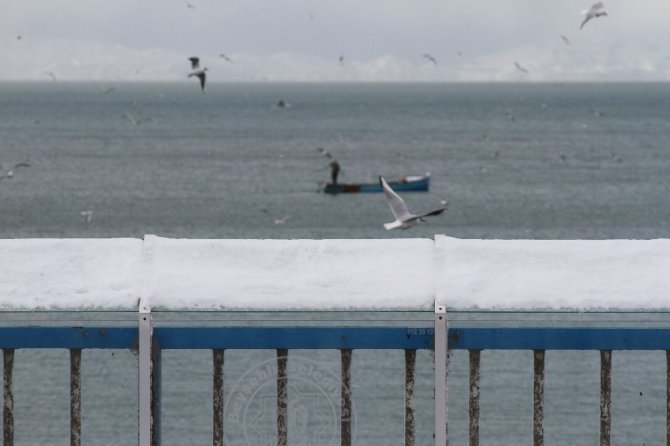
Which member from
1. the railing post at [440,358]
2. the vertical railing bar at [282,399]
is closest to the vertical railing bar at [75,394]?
the vertical railing bar at [282,399]

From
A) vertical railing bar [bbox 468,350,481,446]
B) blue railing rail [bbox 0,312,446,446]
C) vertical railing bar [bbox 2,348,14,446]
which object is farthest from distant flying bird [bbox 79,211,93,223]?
vertical railing bar [bbox 468,350,481,446]

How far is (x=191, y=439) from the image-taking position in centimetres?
2952

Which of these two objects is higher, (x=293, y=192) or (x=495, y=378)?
(x=293, y=192)

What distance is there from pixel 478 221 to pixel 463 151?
207 ft

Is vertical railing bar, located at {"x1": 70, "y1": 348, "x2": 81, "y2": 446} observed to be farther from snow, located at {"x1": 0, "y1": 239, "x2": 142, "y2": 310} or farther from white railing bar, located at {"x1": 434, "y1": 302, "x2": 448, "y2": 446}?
white railing bar, located at {"x1": 434, "y1": 302, "x2": 448, "y2": 446}

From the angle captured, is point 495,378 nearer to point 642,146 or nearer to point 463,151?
point 463,151

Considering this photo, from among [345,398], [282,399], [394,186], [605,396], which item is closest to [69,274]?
[282,399]

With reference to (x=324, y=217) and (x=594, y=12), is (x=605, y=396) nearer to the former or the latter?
(x=594, y=12)

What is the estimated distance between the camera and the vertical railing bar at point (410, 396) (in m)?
5.22

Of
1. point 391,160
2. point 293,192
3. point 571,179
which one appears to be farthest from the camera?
point 391,160

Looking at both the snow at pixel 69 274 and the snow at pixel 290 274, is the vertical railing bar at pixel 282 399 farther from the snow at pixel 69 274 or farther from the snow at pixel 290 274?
the snow at pixel 69 274

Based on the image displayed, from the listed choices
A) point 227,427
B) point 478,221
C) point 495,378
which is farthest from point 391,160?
point 227,427
